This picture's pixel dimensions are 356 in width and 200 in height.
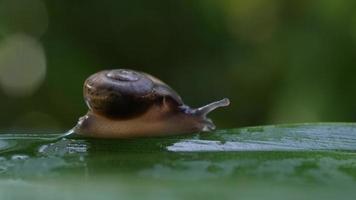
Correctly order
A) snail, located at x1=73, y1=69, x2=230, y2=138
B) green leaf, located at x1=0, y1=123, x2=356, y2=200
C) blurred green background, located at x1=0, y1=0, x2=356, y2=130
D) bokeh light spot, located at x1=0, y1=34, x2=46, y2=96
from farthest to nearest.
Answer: bokeh light spot, located at x1=0, y1=34, x2=46, y2=96
blurred green background, located at x1=0, y1=0, x2=356, y2=130
snail, located at x1=73, y1=69, x2=230, y2=138
green leaf, located at x1=0, y1=123, x2=356, y2=200

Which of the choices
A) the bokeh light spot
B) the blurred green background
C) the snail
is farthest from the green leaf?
the bokeh light spot

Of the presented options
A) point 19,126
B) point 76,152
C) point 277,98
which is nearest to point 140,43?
point 19,126

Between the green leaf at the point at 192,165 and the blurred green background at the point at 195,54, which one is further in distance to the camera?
the blurred green background at the point at 195,54

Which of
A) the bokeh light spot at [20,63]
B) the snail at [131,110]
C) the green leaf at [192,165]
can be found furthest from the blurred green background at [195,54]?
the green leaf at [192,165]

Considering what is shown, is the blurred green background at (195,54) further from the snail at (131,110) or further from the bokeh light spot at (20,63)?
Answer: the snail at (131,110)

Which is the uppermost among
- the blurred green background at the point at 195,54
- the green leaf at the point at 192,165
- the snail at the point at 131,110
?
the blurred green background at the point at 195,54

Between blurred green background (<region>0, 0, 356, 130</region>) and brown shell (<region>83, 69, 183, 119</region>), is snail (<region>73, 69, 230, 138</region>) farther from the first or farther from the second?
blurred green background (<region>0, 0, 356, 130</region>)
